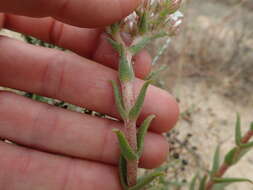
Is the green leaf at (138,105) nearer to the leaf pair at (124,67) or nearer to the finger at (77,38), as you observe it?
the leaf pair at (124,67)

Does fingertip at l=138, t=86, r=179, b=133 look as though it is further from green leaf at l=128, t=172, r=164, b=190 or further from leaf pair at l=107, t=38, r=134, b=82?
green leaf at l=128, t=172, r=164, b=190

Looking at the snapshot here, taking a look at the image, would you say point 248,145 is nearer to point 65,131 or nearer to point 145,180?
point 145,180

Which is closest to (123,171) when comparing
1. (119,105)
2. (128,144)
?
(128,144)

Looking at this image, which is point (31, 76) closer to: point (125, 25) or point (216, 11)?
point (125, 25)

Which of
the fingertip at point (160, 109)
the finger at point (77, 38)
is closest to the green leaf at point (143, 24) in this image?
the finger at point (77, 38)

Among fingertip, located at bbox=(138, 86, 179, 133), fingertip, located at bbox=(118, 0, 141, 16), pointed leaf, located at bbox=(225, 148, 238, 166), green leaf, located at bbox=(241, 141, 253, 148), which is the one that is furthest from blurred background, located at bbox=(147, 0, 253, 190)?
fingertip, located at bbox=(118, 0, 141, 16)

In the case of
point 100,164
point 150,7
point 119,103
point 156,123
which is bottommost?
point 100,164

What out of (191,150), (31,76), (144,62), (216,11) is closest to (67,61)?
(31,76)
